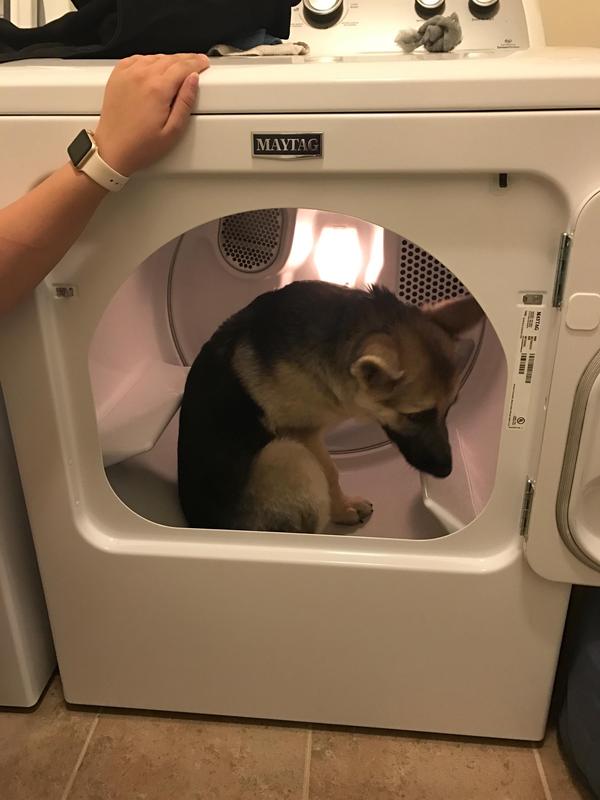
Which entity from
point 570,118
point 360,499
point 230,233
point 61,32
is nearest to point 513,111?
point 570,118

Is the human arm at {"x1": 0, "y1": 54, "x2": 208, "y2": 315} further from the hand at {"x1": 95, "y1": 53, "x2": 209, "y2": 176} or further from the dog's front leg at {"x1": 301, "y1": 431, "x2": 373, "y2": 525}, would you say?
the dog's front leg at {"x1": 301, "y1": 431, "x2": 373, "y2": 525}

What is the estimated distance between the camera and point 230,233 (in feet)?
2.47

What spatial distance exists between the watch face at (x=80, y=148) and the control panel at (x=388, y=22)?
0.41 m

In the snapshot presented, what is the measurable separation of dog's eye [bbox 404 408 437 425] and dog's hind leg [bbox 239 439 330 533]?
0.39 feet

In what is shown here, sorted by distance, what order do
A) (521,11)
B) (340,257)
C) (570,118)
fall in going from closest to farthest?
(570,118), (340,257), (521,11)

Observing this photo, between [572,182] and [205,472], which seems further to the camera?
[205,472]

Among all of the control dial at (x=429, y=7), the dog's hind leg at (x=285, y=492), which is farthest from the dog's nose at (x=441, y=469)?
the control dial at (x=429, y=7)

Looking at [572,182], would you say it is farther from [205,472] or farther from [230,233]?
[205,472]

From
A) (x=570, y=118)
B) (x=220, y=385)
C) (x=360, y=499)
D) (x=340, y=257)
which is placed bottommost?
(x=360, y=499)

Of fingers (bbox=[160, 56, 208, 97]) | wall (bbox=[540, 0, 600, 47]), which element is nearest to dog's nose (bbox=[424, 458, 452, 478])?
fingers (bbox=[160, 56, 208, 97])

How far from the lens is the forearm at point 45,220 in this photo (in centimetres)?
62

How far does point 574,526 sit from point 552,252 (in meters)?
0.27

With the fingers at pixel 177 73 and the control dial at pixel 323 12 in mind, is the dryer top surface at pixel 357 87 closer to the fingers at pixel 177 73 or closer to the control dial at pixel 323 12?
the fingers at pixel 177 73

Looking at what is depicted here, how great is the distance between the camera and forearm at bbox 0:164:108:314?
2.04ft
